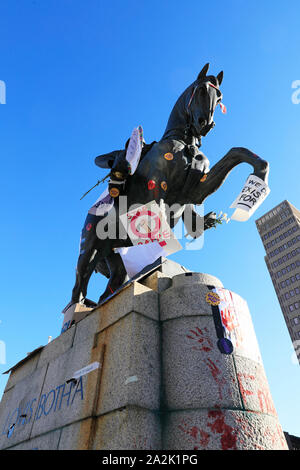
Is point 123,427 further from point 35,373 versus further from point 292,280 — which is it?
point 292,280

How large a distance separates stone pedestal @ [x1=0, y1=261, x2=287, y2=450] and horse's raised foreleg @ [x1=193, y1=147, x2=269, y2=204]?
82.6 inches

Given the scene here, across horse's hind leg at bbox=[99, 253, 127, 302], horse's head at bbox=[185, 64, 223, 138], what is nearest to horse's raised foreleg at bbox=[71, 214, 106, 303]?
horse's hind leg at bbox=[99, 253, 127, 302]

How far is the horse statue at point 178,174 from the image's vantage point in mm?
5105

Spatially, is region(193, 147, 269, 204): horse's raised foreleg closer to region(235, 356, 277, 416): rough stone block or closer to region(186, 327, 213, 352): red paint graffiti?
region(186, 327, 213, 352): red paint graffiti

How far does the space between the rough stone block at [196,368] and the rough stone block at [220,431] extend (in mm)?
82

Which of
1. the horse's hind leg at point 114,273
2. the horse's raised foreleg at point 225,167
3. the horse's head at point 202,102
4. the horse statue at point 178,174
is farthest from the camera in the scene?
the horse's hind leg at point 114,273

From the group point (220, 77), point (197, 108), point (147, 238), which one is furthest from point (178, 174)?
point (220, 77)

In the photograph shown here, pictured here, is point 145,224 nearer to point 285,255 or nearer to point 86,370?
point 86,370

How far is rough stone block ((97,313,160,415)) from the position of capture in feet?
8.00

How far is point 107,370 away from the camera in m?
2.80

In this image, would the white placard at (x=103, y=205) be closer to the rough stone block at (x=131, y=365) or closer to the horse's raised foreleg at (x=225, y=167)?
the horse's raised foreleg at (x=225, y=167)

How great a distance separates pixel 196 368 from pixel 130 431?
0.68m

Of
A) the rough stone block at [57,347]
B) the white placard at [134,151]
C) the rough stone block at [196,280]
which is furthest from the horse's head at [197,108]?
the rough stone block at [57,347]

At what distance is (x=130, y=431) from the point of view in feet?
7.16
